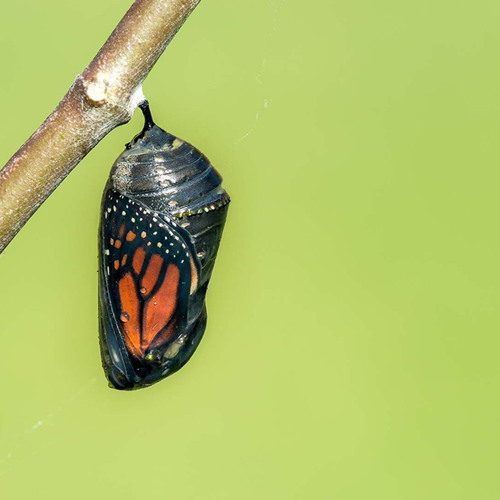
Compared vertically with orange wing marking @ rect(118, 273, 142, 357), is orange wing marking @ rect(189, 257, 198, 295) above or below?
above

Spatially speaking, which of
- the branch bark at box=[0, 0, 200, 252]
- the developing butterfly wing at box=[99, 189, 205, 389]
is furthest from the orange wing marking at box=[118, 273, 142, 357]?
the branch bark at box=[0, 0, 200, 252]

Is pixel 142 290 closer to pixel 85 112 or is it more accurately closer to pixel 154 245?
pixel 154 245

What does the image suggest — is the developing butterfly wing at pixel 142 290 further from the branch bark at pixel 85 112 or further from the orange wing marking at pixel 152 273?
the branch bark at pixel 85 112

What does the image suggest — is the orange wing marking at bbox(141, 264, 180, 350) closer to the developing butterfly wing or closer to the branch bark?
the developing butterfly wing

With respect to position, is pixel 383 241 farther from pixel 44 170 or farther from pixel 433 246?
pixel 44 170

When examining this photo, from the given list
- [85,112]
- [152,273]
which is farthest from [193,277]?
[85,112]

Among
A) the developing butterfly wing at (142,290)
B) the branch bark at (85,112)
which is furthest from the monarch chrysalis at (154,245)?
the branch bark at (85,112)

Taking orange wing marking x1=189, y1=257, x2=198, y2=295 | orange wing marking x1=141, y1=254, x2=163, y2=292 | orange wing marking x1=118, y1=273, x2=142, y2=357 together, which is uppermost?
orange wing marking x1=189, y1=257, x2=198, y2=295

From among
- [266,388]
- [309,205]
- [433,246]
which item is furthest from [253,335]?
[433,246]
